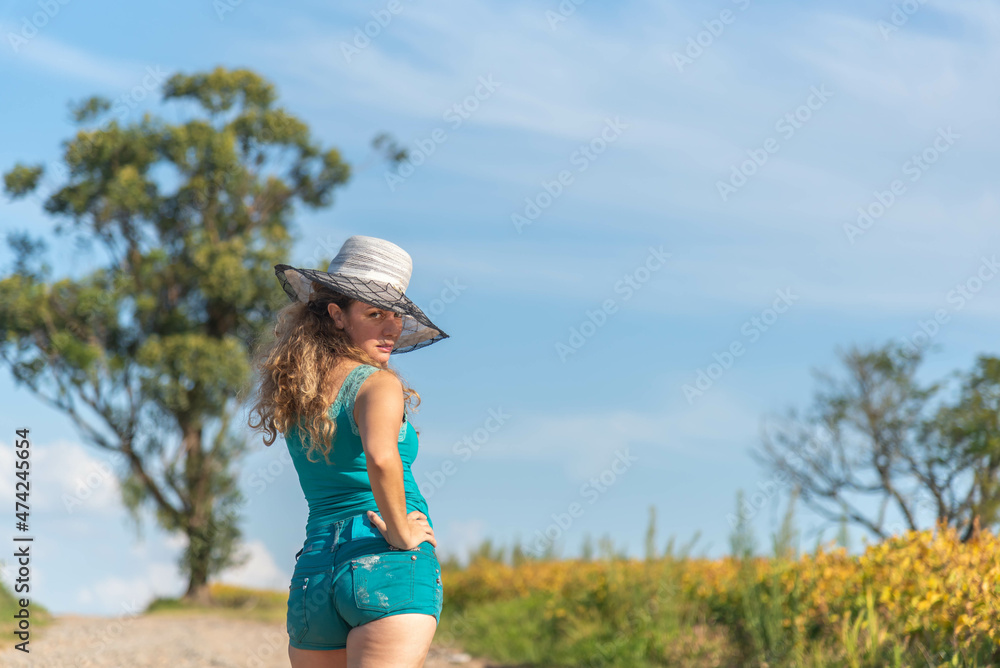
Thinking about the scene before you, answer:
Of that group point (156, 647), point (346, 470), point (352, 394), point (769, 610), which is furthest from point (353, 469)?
point (156, 647)

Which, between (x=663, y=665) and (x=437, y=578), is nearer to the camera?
(x=437, y=578)

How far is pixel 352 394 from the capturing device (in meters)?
2.37

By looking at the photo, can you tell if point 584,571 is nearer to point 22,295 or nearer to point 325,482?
point 325,482

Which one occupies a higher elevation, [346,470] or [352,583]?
[346,470]

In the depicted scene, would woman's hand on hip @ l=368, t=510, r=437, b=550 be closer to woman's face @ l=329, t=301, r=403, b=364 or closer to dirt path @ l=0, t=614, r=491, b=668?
woman's face @ l=329, t=301, r=403, b=364

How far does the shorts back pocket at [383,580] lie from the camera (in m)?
2.21

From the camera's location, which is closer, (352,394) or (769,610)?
(352,394)

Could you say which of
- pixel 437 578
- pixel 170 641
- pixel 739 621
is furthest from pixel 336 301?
pixel 170 641

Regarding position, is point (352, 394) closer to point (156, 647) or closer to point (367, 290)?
point (367, 290)

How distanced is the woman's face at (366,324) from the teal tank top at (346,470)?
170 millimetres

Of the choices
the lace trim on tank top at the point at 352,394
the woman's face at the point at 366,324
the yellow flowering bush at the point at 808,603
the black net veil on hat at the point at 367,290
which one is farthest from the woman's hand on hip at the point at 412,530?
the yellow flowering bush at the point at 808,603

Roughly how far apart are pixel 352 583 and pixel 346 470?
0.31 metres

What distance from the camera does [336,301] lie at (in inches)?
104

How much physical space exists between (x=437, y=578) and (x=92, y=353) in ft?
50.0
